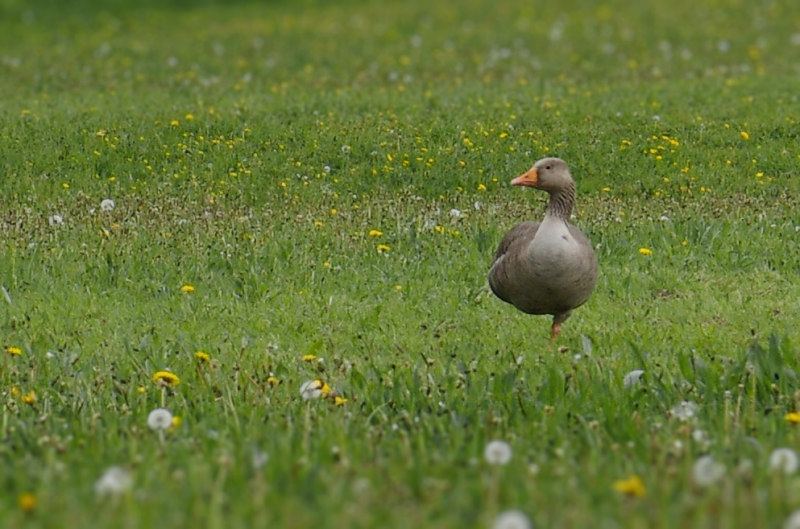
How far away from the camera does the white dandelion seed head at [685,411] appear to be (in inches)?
253

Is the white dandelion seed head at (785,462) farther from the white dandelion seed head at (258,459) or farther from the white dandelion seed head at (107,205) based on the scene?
the white dandelion seed head at (107,205)

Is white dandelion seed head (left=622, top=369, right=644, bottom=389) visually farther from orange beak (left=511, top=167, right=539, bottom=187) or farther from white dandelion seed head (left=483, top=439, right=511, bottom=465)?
white dandelion seed head (left=483, top=439, right=511, bottom=465)

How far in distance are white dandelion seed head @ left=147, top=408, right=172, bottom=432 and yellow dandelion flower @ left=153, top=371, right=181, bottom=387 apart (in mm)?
1173

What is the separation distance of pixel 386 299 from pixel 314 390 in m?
2.82

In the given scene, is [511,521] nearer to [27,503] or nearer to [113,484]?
[113,484]

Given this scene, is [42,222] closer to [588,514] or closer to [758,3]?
[588,514]

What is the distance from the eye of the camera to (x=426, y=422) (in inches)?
245

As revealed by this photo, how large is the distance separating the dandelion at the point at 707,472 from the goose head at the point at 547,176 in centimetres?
400

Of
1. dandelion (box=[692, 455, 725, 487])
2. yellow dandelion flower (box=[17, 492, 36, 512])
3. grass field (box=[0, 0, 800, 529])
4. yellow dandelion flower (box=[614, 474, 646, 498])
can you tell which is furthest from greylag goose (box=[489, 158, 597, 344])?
yellow dandelion flower (box=[17, 492, 36, 512])

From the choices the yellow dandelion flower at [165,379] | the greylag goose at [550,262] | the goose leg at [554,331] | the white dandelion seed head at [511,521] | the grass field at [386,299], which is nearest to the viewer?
the white dandelion seed head at [511,521]

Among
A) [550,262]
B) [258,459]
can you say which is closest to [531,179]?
[550,262]

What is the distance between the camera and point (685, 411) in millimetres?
6605

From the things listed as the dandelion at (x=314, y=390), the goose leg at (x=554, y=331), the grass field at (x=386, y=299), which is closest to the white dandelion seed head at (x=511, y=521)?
the grass field at (x=386, y=299)

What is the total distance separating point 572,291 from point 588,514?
13.9 ft
